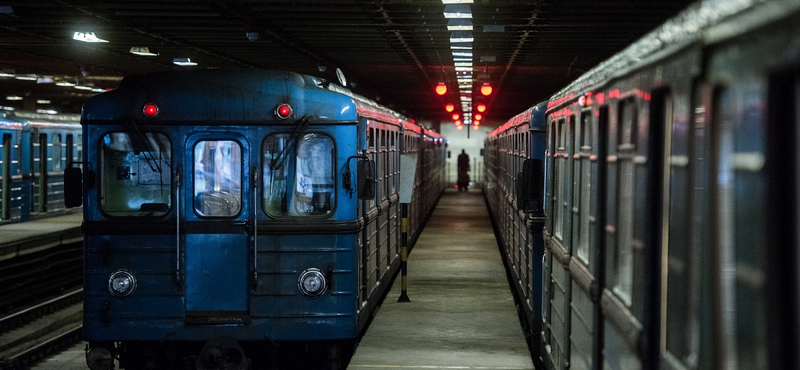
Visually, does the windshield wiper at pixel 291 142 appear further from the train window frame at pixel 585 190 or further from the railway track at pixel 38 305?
the railway track at pixel 38 305

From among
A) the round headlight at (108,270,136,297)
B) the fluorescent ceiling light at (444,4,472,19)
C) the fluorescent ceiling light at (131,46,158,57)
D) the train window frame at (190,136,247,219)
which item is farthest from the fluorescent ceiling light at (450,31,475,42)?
the round headlight at (108,270,136,297)

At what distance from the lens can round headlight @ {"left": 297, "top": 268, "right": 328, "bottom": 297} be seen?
752 cm

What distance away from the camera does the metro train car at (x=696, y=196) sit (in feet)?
6.88

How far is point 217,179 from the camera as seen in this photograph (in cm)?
761

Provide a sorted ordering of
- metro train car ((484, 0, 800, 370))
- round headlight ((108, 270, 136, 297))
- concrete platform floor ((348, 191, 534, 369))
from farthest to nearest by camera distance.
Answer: concrete platform floor ((348, 191, 534, 369))
round headlight ((108, 270, 136, 297))
metro train car ((484, 0, 800, 370))

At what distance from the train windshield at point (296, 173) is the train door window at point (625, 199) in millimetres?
3679

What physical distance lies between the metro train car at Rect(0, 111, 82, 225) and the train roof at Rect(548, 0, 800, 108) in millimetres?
15235

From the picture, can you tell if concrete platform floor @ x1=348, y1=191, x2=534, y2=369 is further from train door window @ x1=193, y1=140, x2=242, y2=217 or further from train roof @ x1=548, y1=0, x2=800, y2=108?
train roof @ x1=548, y1=0, x2=800, y2=108

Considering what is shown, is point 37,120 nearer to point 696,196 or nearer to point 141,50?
point 141,50

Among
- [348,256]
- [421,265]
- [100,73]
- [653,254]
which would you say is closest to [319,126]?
[348,256]

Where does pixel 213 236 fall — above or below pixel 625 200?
below

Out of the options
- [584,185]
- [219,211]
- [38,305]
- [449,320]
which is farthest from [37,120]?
[584,185]

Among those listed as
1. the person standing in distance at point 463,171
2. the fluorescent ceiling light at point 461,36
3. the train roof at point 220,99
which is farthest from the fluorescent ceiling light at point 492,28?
the person standing in distance at point 463,171

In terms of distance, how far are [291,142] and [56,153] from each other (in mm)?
14018
